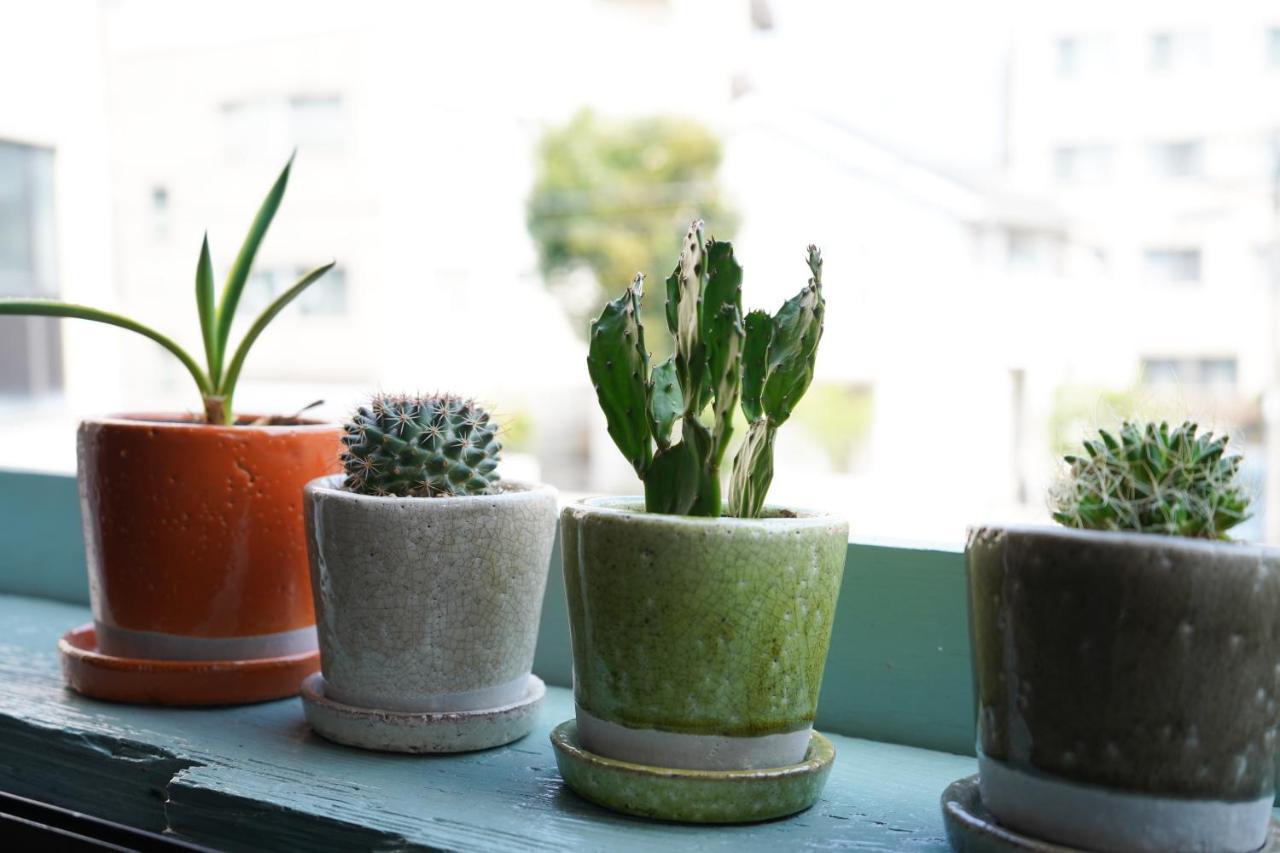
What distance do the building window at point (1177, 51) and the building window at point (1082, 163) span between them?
110 cm

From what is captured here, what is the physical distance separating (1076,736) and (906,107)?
1414cm

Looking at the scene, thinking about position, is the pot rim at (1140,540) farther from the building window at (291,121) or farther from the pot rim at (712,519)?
the building window at (291,121)

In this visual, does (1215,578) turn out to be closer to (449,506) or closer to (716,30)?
(449,506)

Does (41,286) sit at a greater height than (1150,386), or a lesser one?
greater

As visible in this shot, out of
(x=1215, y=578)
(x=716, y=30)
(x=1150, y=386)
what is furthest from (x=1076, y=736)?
(x=716, y=30)

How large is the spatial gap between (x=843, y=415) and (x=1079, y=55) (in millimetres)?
4703

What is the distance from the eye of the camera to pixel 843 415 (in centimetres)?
1133

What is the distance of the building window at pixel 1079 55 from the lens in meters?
11.3

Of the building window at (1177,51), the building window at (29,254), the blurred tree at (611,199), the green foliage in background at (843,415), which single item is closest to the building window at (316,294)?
the blurred tree at (611,199)

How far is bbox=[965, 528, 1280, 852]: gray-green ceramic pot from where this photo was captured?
1.31 ft

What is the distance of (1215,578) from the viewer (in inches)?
15.7

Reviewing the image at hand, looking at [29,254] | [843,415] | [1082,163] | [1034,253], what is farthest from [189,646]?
[1082,163]

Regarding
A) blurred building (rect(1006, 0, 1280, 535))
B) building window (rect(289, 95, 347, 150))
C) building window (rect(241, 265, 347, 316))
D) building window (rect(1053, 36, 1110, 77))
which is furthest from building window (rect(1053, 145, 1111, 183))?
building window (rect(241, 265, 347, 316))

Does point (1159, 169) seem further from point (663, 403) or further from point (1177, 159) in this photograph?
point (663, 403)
